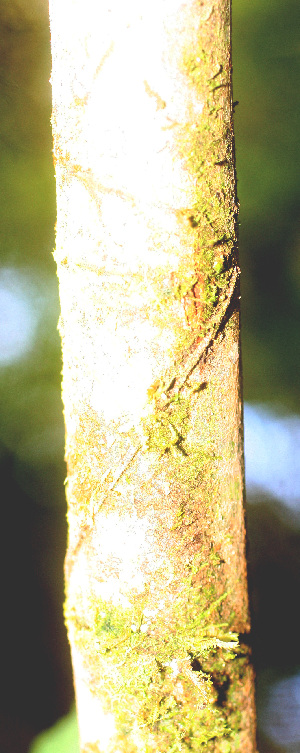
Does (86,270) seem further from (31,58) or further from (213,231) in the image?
A: (31,58)

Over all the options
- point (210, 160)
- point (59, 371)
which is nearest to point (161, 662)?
point (210, 160)

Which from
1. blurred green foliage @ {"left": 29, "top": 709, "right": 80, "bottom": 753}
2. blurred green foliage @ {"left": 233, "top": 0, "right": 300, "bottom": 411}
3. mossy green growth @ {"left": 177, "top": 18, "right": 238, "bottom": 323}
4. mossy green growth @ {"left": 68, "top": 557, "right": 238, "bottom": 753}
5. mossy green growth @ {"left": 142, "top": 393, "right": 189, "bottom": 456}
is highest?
blurred green foliage @ {"left": 233, "top": 0, "right": 300, "bottom": 411}

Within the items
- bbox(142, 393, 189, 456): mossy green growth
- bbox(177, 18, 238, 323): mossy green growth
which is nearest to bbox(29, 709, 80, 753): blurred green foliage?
bbox(142, 393, 189, 456): mossy green growth

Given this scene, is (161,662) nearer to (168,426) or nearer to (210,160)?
(168,426)

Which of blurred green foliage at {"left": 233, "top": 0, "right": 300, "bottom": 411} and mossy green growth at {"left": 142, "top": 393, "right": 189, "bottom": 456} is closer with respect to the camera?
mossy green growth at {"left": 142, "top": 393, "right": 189, "bottom": 456}

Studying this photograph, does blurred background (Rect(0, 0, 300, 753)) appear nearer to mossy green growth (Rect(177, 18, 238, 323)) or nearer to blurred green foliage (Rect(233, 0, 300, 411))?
blurred green foliage (Rect(233, 0, 300, 411))

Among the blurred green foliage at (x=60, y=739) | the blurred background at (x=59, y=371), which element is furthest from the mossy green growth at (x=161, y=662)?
the blurred green foliage at (x=60, y=739)

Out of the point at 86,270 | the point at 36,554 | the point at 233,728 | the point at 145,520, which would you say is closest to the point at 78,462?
the point at 145,520
